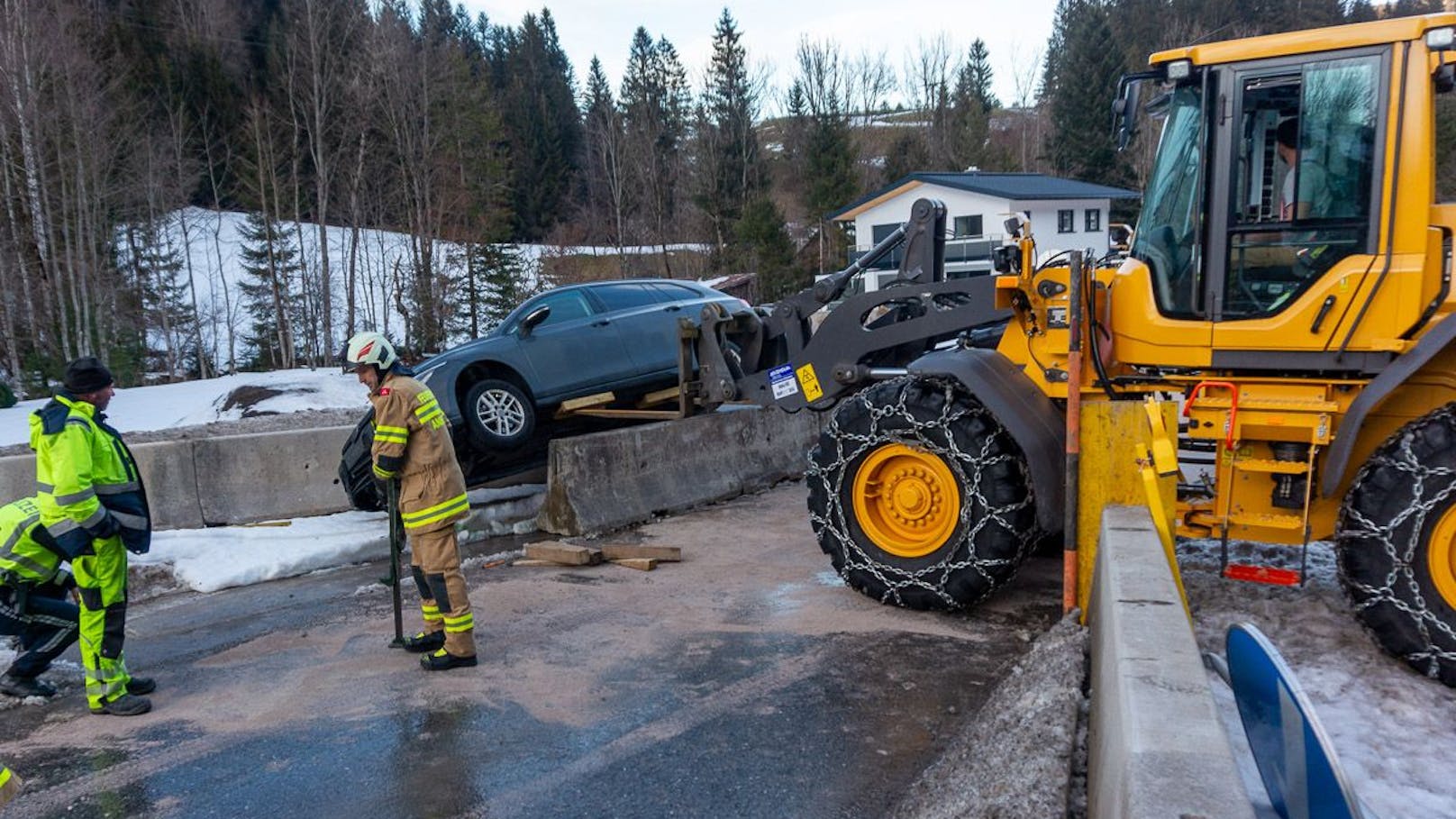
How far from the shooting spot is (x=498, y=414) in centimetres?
963

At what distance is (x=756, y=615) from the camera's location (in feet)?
20.2

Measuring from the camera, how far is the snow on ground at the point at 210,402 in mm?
17531

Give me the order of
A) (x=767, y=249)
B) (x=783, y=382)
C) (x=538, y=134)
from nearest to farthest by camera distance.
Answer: (x=783, y=382)
(x=767, y=249)
(x=538, y=134)

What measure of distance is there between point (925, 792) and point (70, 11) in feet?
113

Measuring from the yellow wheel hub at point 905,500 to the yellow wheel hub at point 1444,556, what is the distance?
86.4 inches

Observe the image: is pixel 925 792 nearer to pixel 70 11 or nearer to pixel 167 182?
pixel 70 11

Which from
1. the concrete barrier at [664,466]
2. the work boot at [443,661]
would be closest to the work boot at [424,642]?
the work boot at [443,661]

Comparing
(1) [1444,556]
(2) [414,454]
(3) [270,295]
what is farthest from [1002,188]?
(2) [414,454]

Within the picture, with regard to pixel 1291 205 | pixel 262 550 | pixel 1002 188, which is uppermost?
pixel 1002 188

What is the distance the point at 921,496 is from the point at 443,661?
2840mm

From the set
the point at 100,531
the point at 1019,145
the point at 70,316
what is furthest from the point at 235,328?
the point at 1019,145

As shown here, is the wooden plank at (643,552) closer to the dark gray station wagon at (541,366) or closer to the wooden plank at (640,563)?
the wooden plank at (640,563)

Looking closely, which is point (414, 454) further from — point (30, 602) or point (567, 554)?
point (567, 554)

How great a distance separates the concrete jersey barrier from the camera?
8.47 m
